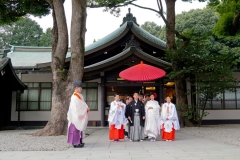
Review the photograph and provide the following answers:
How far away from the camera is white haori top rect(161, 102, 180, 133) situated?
9.63 meters

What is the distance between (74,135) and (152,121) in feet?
10.5

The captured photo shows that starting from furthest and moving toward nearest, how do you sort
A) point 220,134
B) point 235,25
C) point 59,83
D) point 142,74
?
point 235,25, point 142,74, point 220,134, point 59,83

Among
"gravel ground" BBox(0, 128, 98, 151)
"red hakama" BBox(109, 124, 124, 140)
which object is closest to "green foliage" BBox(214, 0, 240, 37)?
"red hakama" BBox(109, 124, 124, 140)

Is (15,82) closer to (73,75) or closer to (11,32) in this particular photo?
(73,75)

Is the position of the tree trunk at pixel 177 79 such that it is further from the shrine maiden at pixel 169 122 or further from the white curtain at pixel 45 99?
the white curtain at pixel 45 99

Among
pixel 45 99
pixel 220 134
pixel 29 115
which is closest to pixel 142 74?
pixel 220 134

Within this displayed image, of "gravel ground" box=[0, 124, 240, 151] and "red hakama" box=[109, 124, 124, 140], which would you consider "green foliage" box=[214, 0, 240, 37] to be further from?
"red hakama" box=[109, 124, 124, 140]

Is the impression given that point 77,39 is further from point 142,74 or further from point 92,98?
point 92,98

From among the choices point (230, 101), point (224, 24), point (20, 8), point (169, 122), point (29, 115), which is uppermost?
point (20, 8)

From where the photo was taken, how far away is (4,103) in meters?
16.2

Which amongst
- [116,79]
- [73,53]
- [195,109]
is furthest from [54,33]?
[195,109]

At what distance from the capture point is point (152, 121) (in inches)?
381

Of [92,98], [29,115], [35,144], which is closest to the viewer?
[35,144]

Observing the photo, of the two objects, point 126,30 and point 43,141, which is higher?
point 126,30
